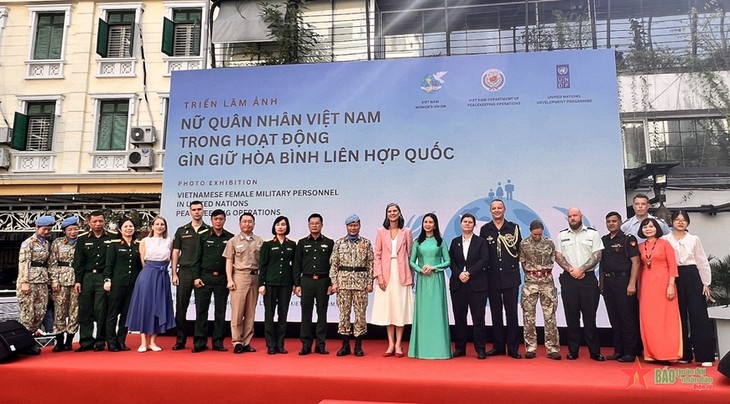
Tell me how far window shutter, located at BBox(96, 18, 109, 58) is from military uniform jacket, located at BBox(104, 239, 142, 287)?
6260mm

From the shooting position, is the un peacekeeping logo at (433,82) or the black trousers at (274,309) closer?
the black trousers at (274,309)

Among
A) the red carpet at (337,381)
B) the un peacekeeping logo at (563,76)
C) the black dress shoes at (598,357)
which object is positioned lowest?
the red carpet at (337,381)

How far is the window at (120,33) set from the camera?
9.48 meters

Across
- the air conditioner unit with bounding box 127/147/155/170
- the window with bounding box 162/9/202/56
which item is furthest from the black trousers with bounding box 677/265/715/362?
the window with bounding box 162/9/202/56

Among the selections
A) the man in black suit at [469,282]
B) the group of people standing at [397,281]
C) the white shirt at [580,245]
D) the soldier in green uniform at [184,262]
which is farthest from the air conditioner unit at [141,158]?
the white shirt at [580,245]

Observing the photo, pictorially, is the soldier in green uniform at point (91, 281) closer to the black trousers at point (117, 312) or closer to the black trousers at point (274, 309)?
the black trousers at point (117, 312)

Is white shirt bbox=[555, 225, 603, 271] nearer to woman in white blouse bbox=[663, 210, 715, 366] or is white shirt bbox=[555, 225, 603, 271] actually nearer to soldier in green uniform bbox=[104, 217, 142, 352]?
woman in white blouse bbox=[663, 210, 715, 366]

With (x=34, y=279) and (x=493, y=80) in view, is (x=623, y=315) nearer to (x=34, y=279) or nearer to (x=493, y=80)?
(x=493, y=80)

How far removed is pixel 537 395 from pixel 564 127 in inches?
107

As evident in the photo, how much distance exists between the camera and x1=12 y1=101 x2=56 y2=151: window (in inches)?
367

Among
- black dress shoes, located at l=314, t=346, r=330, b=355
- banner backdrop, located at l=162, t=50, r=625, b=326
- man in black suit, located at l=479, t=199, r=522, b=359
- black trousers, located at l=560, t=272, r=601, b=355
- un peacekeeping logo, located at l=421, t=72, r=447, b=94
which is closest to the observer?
black trousers, located at l=560, t=272, r=601, b=355

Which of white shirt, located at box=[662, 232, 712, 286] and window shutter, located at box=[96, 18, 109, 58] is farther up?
window shutter, located at box=[96, 18, 109, 58]

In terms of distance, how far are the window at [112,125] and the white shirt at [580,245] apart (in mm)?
7900

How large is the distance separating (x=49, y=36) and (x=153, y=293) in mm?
7759
